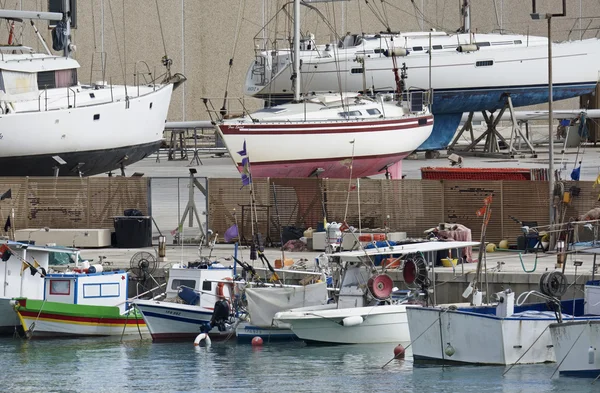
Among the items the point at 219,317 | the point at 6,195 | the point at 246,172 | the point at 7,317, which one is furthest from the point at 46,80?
the point at 219,317

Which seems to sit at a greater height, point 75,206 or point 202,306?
point 75,206

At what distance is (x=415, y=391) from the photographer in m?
23.0

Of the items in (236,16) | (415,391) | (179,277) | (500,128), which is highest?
(236,16)

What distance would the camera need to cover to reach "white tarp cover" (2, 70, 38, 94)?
41.2m

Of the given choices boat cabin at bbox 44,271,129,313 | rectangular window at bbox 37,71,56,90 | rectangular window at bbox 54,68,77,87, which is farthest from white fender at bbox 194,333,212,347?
rectangular window at bbox 54,68,77,87

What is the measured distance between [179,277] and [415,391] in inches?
287

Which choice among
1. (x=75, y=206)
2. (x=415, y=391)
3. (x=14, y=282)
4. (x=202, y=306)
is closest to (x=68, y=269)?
(x=14, y=282)

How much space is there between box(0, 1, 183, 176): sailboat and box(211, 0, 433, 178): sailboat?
4734 mm

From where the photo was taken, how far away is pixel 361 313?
26.6 meters

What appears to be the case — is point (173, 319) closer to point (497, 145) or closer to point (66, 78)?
point (66, 78)

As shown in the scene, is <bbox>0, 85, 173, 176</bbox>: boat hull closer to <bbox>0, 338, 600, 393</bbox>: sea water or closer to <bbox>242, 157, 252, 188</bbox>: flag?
<bbox>242, 157, 252, 188</bbox>: flag

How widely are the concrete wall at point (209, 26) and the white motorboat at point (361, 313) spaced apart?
107 feet

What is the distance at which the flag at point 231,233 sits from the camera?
34.8 metres

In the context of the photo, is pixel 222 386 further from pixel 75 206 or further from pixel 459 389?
pixel 75 206
